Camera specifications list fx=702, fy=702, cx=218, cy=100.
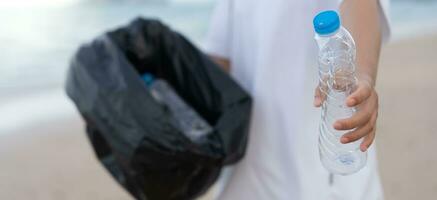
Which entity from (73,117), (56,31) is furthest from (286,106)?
(56,31)

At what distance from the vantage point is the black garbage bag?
5.16 ft

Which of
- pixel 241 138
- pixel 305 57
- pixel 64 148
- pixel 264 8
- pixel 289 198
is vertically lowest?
pixel 64 148

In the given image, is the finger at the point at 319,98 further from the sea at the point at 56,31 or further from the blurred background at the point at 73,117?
the sea at the point at 56,31

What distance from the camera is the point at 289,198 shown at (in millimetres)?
1590

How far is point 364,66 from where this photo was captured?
129cm

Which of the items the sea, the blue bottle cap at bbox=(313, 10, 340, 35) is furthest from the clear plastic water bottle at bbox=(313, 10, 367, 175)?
the sea

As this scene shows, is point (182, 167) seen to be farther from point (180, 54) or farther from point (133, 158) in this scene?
point (180, 54)

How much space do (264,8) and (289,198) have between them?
Result: 1.41ft

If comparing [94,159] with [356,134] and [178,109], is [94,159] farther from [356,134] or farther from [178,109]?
[356,134]

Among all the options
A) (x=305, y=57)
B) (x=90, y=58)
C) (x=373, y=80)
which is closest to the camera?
(x=373, y=80)

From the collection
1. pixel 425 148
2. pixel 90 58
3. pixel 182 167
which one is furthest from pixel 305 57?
pixel 425 148

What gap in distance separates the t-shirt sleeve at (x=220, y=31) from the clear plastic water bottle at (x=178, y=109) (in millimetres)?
153

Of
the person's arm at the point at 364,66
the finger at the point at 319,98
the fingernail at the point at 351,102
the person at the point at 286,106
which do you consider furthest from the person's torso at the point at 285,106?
the fingernail at the point at 351,102

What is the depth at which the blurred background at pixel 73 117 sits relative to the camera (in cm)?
361
